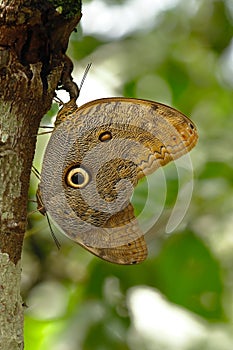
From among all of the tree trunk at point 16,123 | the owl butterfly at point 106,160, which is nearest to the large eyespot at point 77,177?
the owl butterfly at point 106,160

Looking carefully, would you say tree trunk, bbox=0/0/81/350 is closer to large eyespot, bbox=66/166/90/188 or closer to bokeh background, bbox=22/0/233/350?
large eyespot, bbox=66/166/90/188

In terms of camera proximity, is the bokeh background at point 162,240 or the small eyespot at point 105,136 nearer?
the small eyespot at point 105,136

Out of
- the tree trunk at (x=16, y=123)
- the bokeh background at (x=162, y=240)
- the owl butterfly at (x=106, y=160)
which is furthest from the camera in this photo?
the bokeh background at (x=162, y=240)

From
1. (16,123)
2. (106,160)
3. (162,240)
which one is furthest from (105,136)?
(162,240)

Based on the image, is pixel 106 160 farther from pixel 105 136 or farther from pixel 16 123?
pixel 16 123

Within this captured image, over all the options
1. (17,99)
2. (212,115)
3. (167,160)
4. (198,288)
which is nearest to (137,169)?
(167,160)

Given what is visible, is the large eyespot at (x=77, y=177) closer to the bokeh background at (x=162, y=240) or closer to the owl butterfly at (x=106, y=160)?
the owl butterfly at (x=106, y=160)
